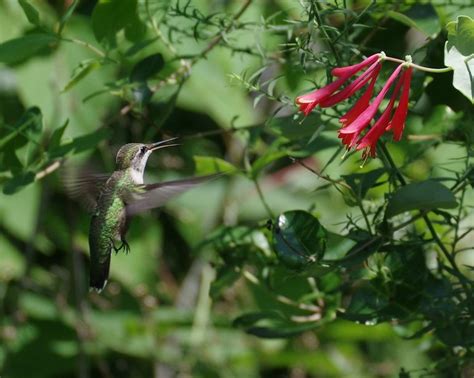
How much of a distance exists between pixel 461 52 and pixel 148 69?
1.92ft

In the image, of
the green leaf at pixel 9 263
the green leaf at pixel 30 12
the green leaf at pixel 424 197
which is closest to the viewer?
the green leaf at pixel 424 197

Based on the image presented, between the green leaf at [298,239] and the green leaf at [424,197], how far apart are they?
0.37ft

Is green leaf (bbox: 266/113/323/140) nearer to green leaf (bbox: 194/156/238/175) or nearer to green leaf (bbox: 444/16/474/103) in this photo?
green leaf (bbox: 194/156/238/175)

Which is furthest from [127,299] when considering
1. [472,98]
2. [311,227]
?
[472,98]

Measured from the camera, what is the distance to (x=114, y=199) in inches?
62.6

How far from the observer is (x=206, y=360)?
2.89m

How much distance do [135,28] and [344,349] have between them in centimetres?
180

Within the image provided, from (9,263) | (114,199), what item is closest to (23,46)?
(114,199)

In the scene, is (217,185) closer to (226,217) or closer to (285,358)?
(226,217)

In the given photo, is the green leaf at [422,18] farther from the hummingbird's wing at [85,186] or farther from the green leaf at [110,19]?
the hummingbird's wing at [85,186]

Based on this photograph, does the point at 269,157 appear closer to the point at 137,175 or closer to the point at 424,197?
the point at 137,175

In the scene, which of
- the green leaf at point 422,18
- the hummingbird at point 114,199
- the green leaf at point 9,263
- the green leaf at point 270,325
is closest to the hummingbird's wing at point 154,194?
the hummingbird at point 114,199

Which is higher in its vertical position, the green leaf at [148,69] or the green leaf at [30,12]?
the green leaf at [30,12]

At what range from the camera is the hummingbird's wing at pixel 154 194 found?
1.37 metres
